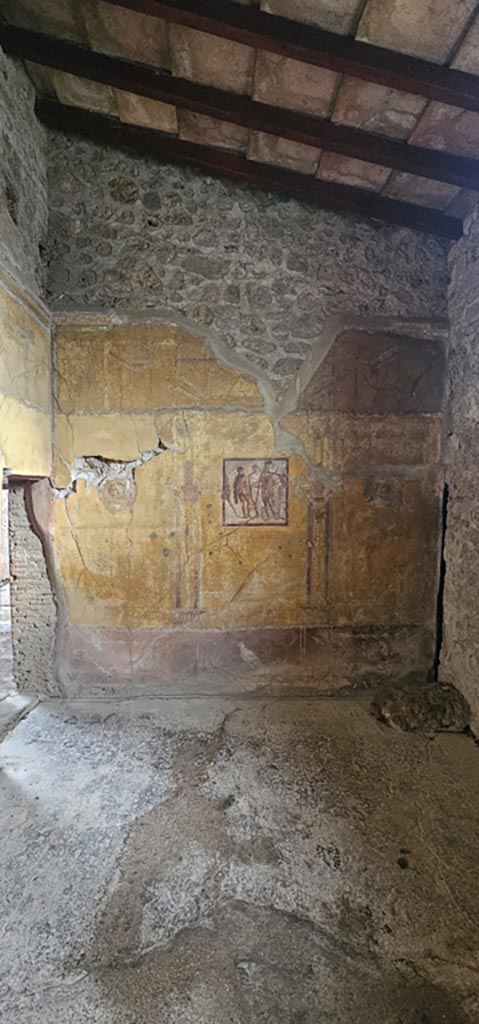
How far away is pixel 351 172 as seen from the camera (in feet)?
9.75

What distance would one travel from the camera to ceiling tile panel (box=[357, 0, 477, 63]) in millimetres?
1896

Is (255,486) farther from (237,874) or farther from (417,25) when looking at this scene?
(417,25)

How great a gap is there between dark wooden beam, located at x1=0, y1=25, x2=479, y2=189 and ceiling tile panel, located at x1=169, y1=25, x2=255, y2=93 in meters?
0.06

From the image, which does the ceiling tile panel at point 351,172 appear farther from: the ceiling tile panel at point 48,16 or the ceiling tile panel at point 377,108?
the ceiling tile panel at point 48,16

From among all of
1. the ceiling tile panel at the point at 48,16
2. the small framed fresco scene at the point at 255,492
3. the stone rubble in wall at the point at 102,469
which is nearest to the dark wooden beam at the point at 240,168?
the ceiling tile panel at the point at 48,16

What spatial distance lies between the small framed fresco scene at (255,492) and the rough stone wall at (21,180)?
1891mm

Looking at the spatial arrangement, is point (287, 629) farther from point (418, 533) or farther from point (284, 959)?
point (284, 959)

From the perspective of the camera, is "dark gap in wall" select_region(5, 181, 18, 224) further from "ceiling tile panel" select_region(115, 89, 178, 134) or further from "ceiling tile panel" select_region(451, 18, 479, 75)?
"ceiling tile panel" select_region(451, 18, 479, 75)

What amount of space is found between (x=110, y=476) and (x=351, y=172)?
2.69 metres

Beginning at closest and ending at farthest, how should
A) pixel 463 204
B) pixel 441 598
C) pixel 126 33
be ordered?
1. pixel 126 33
2. pixel 463 204
3. pixel 441 598

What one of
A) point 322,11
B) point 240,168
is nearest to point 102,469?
point 240,168

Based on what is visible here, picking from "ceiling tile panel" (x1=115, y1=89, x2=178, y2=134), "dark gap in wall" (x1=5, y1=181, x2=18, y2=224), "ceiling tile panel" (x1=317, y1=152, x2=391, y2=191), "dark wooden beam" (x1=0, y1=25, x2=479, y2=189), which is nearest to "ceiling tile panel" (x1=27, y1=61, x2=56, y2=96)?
"dark wooden beam" (x1=0, y1=25, x2=479, y2=189)

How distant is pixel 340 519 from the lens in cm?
349

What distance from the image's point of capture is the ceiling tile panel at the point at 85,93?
2.80 m
